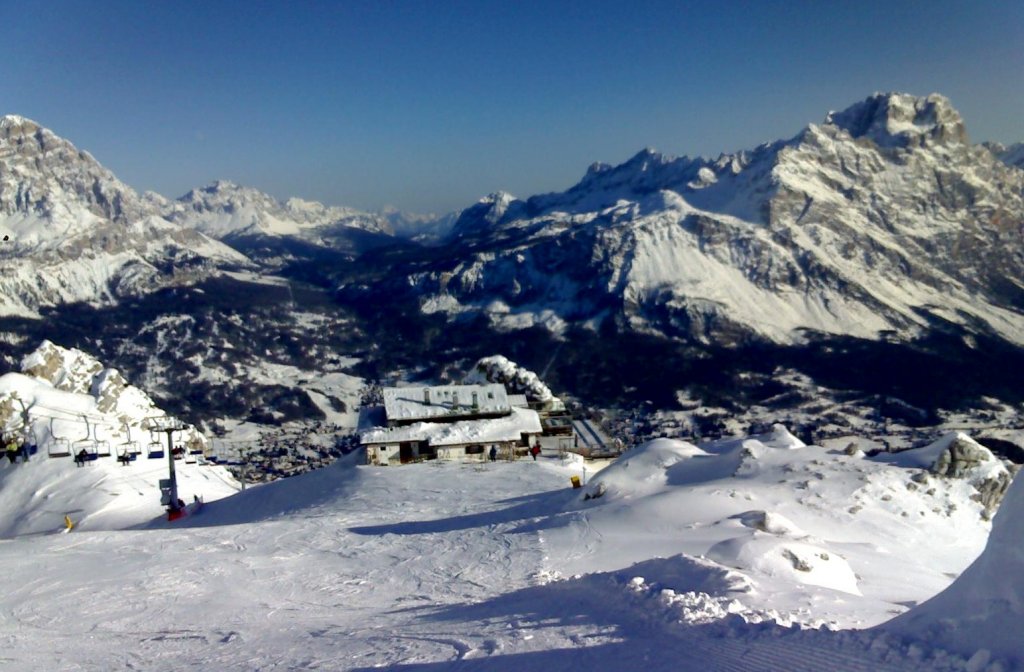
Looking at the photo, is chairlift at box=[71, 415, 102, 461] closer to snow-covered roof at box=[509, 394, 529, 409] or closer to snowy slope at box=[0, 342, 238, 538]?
snowy slope at box=[0, 342, 238, 538]

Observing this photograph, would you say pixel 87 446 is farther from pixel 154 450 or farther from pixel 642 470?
pixel 642 470

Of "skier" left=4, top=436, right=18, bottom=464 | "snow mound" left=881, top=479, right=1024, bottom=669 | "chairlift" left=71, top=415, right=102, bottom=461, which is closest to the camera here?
"snow mound" left=881, top=479, right=1024, bottom=669

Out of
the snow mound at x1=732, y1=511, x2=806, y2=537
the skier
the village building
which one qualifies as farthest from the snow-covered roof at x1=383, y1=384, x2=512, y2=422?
the snow mound at x1=732, y1=511, x2=806, y2=537

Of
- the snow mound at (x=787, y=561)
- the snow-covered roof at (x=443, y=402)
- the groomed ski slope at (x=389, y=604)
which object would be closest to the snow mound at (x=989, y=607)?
the groomed ski slope at (x=389, y=604)

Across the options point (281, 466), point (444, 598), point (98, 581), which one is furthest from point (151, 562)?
point (281, 466)

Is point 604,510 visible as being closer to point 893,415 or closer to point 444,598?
point 444,598

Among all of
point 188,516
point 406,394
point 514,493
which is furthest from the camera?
point 406,394
